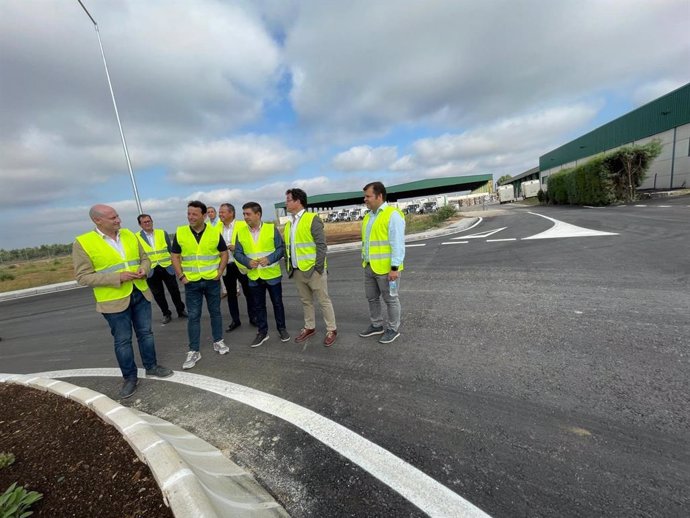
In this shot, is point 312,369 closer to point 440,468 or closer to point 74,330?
point 440,468

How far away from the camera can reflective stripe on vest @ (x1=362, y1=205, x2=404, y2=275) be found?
3615 millimetres

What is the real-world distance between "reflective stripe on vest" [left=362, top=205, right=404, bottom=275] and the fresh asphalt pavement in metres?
0.97

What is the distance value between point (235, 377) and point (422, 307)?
3.02 m

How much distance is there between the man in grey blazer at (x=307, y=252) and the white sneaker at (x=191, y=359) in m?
1.31

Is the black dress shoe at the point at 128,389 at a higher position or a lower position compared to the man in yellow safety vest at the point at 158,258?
lower

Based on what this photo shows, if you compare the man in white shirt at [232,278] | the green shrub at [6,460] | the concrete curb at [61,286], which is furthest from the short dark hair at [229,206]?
the concrete curb at [61,286]

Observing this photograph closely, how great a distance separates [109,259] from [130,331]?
825mm

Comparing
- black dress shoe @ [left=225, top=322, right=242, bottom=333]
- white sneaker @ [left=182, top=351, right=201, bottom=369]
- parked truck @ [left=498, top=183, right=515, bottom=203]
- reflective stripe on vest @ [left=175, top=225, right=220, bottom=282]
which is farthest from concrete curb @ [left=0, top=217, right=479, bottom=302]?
parked truck @ [left=498, top=183, right=515, bottom=203]

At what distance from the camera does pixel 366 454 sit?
208 cm

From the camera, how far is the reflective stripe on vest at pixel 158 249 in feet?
18.7

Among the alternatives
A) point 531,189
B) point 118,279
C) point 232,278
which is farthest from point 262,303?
point 531,189

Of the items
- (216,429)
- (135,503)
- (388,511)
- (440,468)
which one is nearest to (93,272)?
(216,429)

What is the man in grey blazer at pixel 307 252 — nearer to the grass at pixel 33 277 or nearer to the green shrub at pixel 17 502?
the green shrub at pixel 17 502

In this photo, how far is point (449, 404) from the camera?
2541 millimetres
